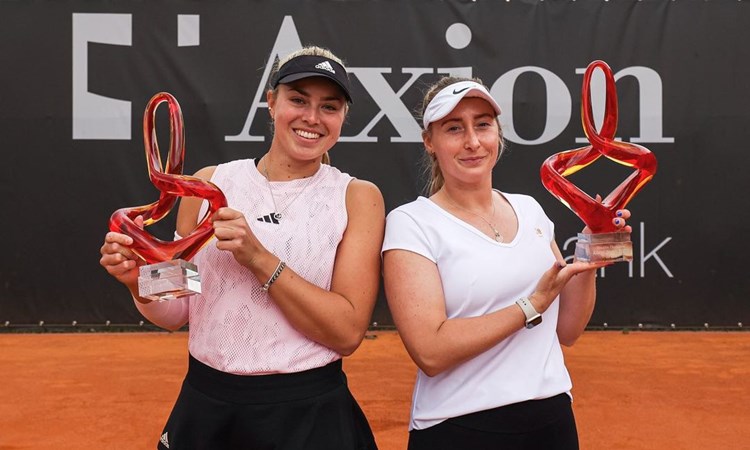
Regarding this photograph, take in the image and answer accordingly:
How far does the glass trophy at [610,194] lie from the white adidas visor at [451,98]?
0.79 feet

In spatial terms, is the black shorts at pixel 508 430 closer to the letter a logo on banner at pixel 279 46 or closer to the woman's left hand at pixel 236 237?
the woman's left hand at pixel 236 237

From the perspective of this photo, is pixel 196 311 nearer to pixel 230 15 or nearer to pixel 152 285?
pixel 152 285

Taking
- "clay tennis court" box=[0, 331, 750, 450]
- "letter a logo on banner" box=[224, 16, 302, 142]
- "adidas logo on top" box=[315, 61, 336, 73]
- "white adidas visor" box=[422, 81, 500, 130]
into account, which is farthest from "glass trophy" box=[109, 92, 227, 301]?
"letter a logo on banner" box=[224, 16, 302, 142]

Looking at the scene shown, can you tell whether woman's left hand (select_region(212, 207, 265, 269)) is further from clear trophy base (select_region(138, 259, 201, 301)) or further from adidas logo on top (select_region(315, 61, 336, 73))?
adidas logo on top (select_region(315, 61, 336, 73))

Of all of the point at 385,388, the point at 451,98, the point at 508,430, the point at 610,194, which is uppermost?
the point at 451,98

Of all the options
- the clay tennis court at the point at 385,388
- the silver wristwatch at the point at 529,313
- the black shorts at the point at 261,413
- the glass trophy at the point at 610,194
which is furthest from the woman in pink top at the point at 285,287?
the clay tennis court at the point at 385,388

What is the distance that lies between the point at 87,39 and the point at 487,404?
5393mm

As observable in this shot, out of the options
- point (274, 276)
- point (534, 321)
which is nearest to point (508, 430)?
point (534, 321)

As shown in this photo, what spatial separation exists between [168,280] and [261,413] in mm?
316

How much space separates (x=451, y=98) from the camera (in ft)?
5.17

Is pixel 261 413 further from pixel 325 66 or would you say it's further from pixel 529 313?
pixel 325 66

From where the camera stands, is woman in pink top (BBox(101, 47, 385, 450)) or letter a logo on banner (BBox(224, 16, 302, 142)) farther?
letter a logo on banner (BBox(224, 16, 302, 142))

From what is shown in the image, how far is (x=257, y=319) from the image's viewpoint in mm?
1480

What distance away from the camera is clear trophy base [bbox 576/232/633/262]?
1546 mm
